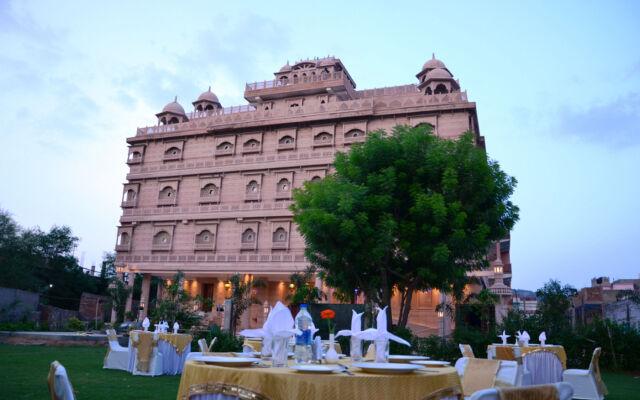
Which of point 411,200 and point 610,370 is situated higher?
point 411,200

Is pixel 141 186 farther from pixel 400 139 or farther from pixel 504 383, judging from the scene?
pixel 504 383

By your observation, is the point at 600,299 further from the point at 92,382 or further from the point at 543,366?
the point at 92,382

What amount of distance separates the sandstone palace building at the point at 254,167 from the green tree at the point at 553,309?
6610 millimetres

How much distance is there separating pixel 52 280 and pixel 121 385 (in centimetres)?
3280

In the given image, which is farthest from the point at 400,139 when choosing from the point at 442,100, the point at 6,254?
the point at 6,254

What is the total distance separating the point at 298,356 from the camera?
3.71 m

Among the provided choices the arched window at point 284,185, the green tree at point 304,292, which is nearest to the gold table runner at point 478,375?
the green tree at point 304,292

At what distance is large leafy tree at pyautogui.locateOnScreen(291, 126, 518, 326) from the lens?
1288 centimetres

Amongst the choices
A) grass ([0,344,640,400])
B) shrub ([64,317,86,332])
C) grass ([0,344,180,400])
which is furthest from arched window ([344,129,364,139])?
grass ([0,344,180,400])

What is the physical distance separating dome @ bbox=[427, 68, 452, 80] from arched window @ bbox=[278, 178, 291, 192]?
1128 centimetres

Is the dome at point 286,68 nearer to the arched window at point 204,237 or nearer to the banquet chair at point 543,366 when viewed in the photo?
the arched window at point 204,237

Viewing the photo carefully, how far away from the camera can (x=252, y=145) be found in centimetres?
3241

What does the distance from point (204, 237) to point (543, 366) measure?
26.5 m

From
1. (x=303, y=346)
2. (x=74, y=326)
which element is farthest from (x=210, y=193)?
(x=303, y=346)
